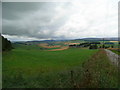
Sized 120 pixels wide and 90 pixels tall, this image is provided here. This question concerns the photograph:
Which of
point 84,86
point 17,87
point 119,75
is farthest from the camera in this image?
point 119,75

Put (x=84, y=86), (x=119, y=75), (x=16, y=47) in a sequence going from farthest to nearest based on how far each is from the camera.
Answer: (x=16, y=47), (x=119, y=75), (x=84, y=86)

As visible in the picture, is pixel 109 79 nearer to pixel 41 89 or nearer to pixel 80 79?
pixel 80 79

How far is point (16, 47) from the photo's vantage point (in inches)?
650

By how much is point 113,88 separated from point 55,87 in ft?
7.44

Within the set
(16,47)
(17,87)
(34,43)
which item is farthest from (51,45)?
(17,87)

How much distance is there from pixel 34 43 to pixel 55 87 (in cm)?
1554

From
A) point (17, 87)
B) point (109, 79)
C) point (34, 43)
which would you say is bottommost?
point (17, 87)

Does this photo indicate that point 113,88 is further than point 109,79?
No

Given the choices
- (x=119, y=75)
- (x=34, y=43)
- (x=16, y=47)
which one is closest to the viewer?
(x=119, y=75)

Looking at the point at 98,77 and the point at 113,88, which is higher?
the point at 98,77

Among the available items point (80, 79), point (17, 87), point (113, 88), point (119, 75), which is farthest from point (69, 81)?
point (119, 75)

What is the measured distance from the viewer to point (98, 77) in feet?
12.5

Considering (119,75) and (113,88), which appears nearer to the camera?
(113,88)

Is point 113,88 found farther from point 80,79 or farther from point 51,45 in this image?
point 51,45
